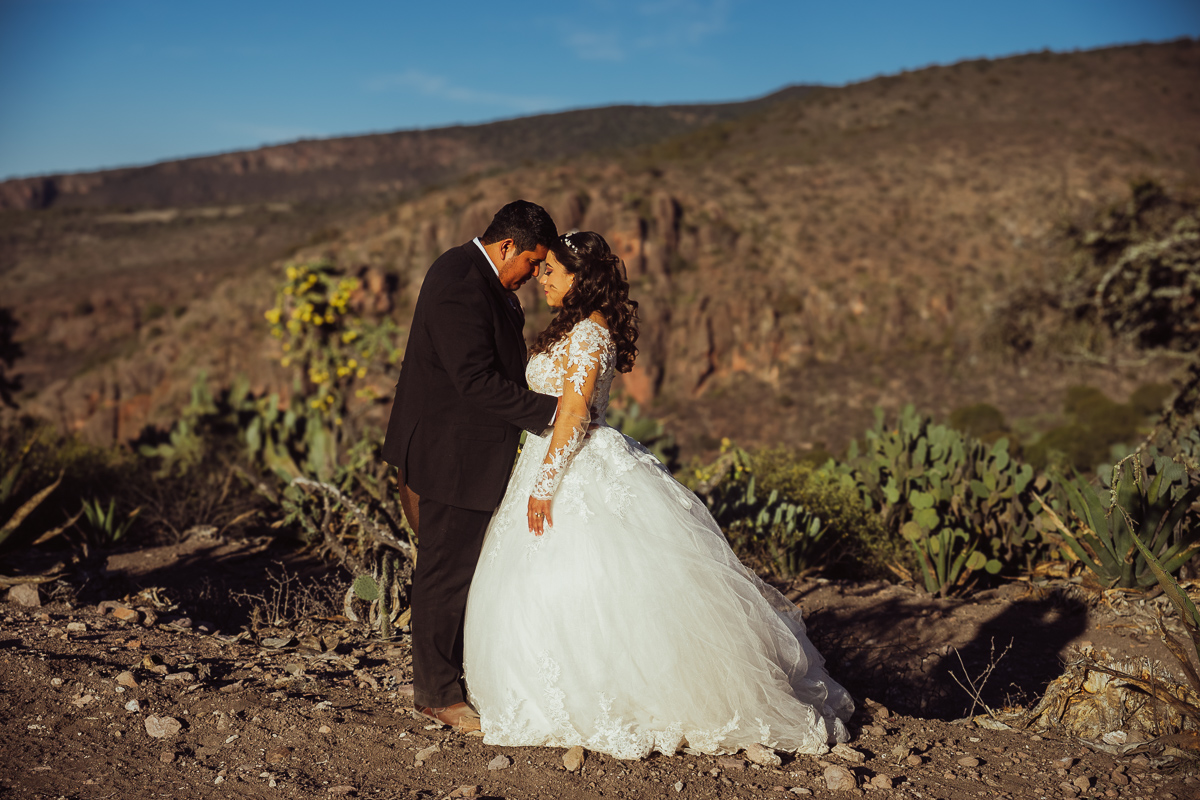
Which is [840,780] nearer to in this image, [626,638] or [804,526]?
[626,638]

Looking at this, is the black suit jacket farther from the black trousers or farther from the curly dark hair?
the curly dark hair

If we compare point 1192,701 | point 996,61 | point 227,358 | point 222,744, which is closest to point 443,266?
point 222,744

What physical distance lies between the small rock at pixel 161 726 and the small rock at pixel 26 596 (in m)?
1.53

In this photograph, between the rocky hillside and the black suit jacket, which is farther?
the rocky hillside

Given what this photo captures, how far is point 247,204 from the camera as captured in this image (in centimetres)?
6291

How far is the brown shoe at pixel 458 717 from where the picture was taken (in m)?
2.88

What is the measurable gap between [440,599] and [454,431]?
647 millimetres

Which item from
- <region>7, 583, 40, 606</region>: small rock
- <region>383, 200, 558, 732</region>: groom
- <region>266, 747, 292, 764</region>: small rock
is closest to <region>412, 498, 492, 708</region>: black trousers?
<region>383, 200, 558, 732</region>: groom

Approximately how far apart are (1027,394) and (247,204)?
5863 centimetres

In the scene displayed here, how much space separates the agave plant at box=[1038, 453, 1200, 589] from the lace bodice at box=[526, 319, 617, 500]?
3.11 meters

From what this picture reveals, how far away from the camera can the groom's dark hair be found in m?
2.94

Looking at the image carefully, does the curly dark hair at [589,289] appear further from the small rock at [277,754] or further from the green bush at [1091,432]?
Answer: the green bush at [1091,432]

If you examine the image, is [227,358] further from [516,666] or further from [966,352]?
[516,666]

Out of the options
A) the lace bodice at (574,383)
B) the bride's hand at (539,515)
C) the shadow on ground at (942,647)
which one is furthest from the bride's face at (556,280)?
the shadow on ground at (942,647)
